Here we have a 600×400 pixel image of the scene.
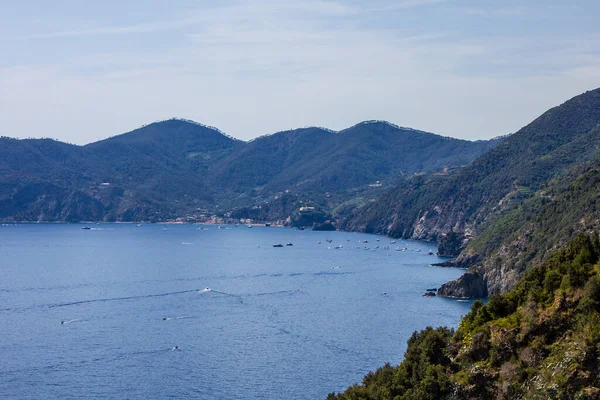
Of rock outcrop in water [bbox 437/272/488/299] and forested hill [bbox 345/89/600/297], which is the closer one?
forested hill [bbox 345/89/600/297]

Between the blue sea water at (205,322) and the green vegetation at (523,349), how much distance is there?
59.3ft

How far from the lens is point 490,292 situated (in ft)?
347

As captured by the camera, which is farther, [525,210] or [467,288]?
[525,210]

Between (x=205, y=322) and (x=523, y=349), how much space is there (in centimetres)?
5352

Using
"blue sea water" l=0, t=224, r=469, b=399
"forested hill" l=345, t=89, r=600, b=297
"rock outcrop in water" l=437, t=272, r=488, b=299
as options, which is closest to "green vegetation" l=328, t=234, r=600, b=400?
"blue sea water" l=0, t=224, r=469, b=399

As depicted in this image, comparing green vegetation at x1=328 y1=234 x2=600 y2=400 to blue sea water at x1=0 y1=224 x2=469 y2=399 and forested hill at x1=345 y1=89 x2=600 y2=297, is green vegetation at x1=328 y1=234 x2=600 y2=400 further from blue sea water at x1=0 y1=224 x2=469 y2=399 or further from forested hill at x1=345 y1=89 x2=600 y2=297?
forested hill at x1=345 y1=89 x2=600 y2=297

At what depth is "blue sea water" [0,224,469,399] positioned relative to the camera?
6494 cm

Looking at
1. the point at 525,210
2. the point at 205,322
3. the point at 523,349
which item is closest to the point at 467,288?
the point at 205,322

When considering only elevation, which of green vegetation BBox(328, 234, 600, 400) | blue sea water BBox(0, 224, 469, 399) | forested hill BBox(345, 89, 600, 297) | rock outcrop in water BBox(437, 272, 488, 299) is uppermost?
forested hill BBox(345, 89, 600, 297)

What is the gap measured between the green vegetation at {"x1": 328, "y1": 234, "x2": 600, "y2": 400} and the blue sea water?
1809 cm

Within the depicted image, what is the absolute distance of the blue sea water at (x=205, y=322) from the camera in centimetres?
6494

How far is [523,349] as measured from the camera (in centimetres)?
4084

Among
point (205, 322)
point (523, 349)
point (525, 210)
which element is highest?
point (525, 210)

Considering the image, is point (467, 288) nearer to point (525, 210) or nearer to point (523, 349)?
point (525, 210)
